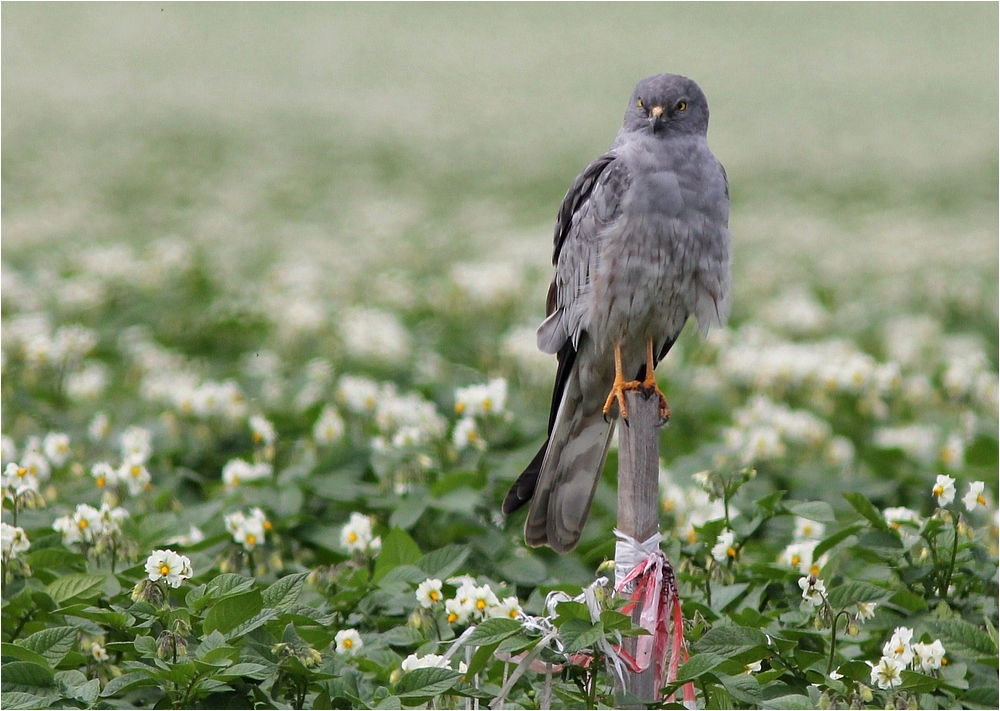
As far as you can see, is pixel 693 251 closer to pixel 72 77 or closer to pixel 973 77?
pixel 72 77

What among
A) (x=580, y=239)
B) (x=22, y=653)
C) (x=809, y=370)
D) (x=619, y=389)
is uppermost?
(x=580, y=239)

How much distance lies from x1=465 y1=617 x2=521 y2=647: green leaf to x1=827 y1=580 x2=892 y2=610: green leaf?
1.08 meters

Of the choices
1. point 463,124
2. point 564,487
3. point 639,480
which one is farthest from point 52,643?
point 463,124

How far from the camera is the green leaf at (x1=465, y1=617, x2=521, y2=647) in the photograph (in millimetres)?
2785

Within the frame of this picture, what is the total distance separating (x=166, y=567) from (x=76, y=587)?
0.62 metres

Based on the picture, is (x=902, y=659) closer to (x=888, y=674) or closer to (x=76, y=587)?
(x=888, y=674)

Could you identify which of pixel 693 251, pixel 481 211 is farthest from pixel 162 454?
pixel 481 211

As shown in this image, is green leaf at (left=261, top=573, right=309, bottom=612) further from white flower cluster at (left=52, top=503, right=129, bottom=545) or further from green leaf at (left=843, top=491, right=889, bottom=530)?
green leaf at (left=843, top=491, right=889, bottom=530)

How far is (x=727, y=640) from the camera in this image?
3.17 m

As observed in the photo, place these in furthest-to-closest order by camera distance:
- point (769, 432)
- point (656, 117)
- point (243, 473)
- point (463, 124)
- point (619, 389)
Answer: point (463, 124), point (769, 432), point (243, 473), point (656, 117), point (619, 389)

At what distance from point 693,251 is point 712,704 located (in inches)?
58.8

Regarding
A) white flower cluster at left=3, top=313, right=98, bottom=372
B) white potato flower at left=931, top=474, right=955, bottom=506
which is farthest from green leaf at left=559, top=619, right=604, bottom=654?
white flower cluster at left=3, top=313, right=98, bottom=372

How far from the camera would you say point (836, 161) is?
1944cm

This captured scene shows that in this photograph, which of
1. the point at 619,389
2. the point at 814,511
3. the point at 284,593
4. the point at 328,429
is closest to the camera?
the point at 284,593
